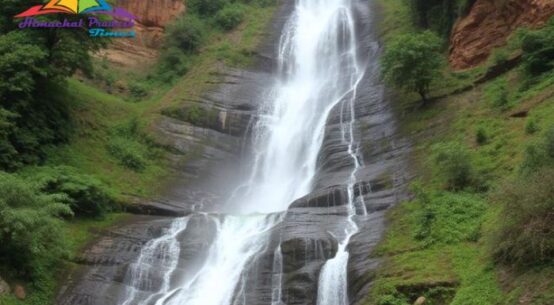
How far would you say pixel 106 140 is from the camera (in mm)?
30812

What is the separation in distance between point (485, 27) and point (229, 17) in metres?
24.2

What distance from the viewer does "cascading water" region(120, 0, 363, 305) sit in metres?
20.3

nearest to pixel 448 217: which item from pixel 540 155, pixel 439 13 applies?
pixel 540 155

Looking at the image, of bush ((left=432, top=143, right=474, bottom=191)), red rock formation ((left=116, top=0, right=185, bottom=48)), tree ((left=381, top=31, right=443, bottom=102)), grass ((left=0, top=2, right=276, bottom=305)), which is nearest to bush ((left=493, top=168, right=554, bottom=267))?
bush ((left=432, top=143, right=474, bottom=191))

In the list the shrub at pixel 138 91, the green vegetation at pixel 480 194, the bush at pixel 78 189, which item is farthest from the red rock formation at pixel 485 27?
the shrub at pixel 138 91

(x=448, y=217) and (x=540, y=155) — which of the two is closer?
(x=540, y=155)

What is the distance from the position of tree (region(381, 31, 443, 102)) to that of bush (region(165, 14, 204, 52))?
20.7 m

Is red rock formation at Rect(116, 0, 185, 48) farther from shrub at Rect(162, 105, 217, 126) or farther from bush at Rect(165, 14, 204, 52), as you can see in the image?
shrub at Rect(162, 105, 217, 126)

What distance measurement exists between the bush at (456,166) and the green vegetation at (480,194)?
37mm

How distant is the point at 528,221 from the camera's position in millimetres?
13711

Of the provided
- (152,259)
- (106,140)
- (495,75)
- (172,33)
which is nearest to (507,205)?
(152,259)

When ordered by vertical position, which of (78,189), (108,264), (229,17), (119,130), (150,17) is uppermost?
(229,17)

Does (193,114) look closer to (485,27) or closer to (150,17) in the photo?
(150,17)

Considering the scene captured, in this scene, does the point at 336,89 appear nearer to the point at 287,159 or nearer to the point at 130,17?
the point at 287,159
